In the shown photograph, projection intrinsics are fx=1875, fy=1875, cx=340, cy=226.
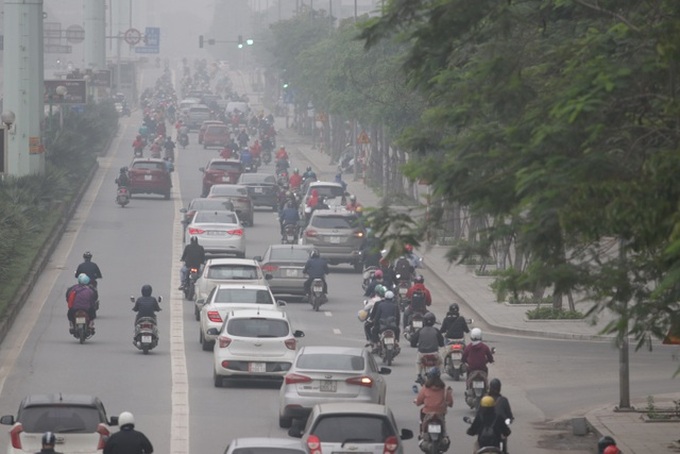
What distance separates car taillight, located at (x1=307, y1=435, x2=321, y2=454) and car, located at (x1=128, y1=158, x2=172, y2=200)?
1786 inches

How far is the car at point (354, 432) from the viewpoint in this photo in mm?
20812

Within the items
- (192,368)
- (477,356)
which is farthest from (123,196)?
(477,356)

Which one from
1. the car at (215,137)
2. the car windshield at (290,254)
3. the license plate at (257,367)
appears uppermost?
the car at (215,137)

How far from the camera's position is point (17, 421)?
20.9 meters

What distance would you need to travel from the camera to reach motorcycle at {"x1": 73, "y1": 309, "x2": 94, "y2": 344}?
34.6 meters

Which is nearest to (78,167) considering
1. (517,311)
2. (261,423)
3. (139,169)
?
(139,169)

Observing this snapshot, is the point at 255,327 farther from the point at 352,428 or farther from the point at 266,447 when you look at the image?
the point at 266,447

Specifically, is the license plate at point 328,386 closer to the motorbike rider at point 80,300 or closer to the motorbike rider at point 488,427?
the motorbike rider at point 488,427

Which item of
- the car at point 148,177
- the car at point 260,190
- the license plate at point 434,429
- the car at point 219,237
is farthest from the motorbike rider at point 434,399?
the car at point 148,177

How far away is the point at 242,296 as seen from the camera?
34.7m

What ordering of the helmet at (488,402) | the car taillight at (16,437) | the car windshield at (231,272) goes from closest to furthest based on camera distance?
the car taillight at (16,437) < the helmet at (488,402) < the car windshield at (231,272)

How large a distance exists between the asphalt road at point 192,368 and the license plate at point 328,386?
0.85 metres

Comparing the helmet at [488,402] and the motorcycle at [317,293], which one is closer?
the helmet at [488,402]

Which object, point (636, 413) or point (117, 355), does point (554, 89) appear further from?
point (117, 355)
